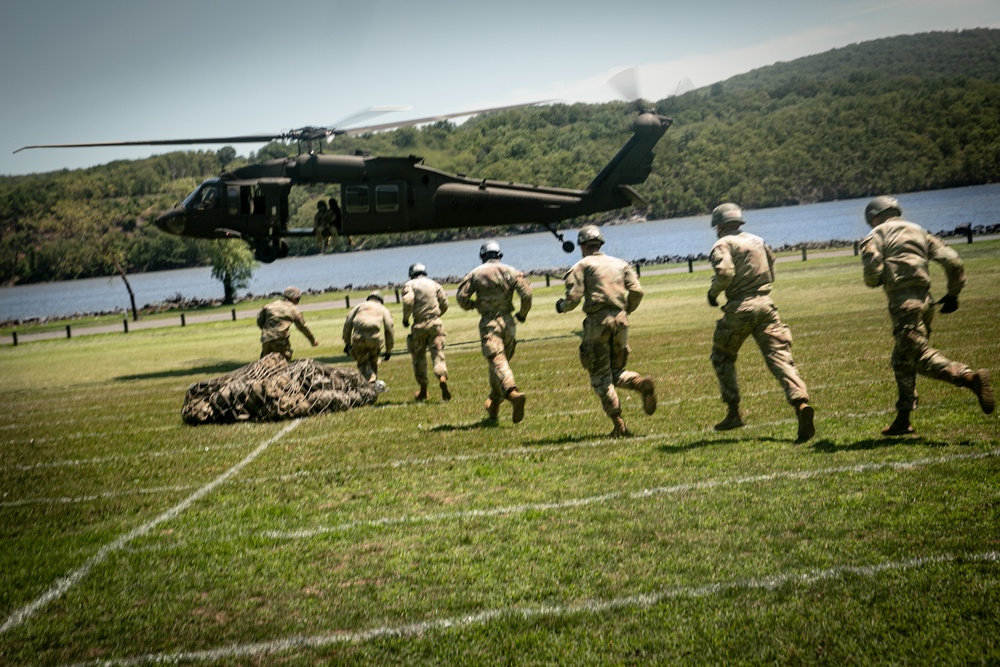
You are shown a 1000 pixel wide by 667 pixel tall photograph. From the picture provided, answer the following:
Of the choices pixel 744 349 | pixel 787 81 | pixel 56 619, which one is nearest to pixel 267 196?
pixel 744 349

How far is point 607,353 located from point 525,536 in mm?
3963

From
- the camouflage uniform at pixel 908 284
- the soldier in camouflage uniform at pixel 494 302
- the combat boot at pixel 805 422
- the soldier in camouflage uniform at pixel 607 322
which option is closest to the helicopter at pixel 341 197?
the soldier in camouflage uniform at pixel 494 302

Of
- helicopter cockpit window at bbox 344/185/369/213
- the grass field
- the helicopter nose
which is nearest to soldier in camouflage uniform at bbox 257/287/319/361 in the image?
the grass field

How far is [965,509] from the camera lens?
683cm

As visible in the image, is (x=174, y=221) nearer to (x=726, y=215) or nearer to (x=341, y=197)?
(x=341, y=197)

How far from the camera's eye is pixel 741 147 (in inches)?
3647

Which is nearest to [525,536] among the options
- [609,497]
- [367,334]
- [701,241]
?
[609,497]

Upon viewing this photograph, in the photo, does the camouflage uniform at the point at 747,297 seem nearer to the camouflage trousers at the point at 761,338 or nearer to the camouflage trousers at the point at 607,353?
the camouflage trousers at the point at 761,338

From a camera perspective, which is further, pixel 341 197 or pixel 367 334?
pixel 341 197

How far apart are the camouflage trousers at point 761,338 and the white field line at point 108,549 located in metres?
5.46

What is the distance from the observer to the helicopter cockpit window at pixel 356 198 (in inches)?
1056

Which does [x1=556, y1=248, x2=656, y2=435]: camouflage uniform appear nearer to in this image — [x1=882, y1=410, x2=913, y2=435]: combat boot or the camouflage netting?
[x1=882, y1=410, x2=913, y2=435]: combat boot

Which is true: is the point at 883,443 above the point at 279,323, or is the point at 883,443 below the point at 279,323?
below

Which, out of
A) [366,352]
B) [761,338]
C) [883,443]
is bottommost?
[883,443]
